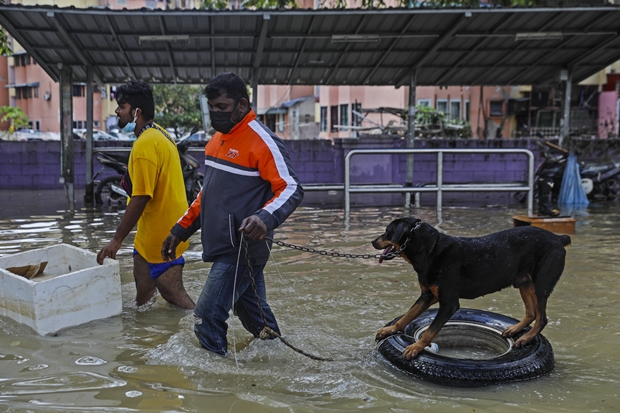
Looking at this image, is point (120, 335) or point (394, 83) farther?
point (394, 83)

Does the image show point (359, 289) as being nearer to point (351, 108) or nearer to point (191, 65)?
point (191, 65)

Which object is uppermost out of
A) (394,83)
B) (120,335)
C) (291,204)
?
(394,83)

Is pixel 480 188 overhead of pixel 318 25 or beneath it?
beneath

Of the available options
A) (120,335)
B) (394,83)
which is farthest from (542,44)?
Answer: (120,335)

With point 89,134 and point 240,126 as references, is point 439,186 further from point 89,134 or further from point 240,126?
point 240,126

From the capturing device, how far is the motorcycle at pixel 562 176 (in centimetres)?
1217

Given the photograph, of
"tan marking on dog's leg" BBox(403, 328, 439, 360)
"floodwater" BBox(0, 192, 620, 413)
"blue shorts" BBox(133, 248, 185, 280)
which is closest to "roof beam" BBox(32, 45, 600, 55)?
"floodwater" BBox(0, 192, 620, 413)

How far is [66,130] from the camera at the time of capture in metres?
11.2

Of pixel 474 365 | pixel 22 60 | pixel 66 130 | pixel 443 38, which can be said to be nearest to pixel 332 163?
pixel 443 38

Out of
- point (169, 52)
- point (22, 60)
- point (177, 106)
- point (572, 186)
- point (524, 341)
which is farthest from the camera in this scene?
point (22, 60)

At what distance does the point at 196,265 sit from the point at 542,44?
875cm

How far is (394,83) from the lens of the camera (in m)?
13.3

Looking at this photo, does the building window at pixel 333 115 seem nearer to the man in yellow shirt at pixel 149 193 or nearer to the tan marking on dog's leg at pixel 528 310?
the man in yellow shirt at pixel 149 193

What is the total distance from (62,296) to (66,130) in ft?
26.4
